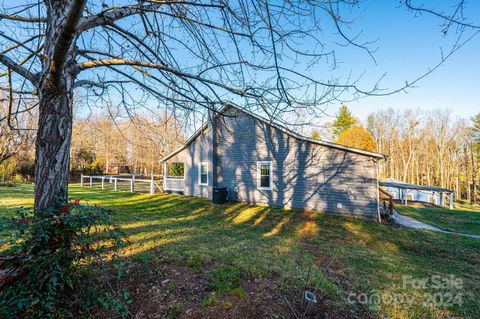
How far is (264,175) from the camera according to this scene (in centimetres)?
1148

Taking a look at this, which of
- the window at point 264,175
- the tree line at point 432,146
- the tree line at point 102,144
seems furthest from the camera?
the tree line at point 432,146

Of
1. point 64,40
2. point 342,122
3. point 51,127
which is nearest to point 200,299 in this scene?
point 51,127

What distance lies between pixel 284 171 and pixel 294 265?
7.21 meters

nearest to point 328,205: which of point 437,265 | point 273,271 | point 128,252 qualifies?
point 437,265

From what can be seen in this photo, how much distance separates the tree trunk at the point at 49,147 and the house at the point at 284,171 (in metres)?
4.78

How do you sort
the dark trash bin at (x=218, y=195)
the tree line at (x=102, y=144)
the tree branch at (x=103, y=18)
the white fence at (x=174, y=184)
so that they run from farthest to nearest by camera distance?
1. the white fence at (x=174, y=184)
2. the dark trash bin at (x=218, y=195)
3. the tree line at (x=102, y=144)
4. the tree branch at (x=103, y=18)

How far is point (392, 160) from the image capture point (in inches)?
1224

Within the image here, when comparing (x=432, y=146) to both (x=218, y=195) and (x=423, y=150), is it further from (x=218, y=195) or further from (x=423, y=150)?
(x=218, y=195)

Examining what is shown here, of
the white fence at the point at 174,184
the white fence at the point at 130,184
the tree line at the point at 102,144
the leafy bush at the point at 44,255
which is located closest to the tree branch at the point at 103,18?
the tree line at the point at 102,144

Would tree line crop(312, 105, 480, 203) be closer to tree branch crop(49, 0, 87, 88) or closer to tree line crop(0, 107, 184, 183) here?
tree line crop(0, 107, 184, 183)

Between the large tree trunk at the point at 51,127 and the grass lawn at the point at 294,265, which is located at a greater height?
the large tree trunk at the point at 51,127

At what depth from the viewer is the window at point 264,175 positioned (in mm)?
11320

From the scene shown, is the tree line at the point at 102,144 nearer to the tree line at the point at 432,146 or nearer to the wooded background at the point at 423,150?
the wooded background at the point at 423,150

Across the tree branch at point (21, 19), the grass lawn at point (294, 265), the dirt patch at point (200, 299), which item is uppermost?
the tree branch at point (21, 19)
